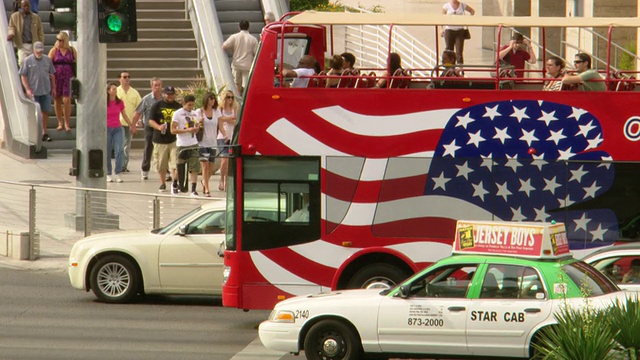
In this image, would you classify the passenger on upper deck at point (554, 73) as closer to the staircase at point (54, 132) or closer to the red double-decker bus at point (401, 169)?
the red double-decker bus at point (401, 169)

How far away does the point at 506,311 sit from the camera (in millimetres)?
12039

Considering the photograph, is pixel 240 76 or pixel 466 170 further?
pixel 240 76

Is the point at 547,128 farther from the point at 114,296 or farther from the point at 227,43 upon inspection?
the point at 227,43

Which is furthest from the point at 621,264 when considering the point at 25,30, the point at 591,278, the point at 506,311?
the point at 25,30

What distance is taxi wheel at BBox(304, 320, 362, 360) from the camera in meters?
12.5

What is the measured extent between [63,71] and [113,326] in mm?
13636

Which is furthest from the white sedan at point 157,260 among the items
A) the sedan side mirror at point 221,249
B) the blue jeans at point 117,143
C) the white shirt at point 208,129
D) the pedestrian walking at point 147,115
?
the blue jeans at point 117,143

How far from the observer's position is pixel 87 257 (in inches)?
665

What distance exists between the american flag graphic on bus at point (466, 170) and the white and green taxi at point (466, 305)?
7.23ft

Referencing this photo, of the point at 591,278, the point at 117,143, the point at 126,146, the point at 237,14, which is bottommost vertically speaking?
the point at 591,278

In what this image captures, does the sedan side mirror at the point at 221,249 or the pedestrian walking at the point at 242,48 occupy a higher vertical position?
the pedestrian walking at the point at 242,48

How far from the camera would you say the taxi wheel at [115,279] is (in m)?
16.8

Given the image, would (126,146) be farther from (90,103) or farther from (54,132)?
(90,103)

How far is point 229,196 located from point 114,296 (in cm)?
263
